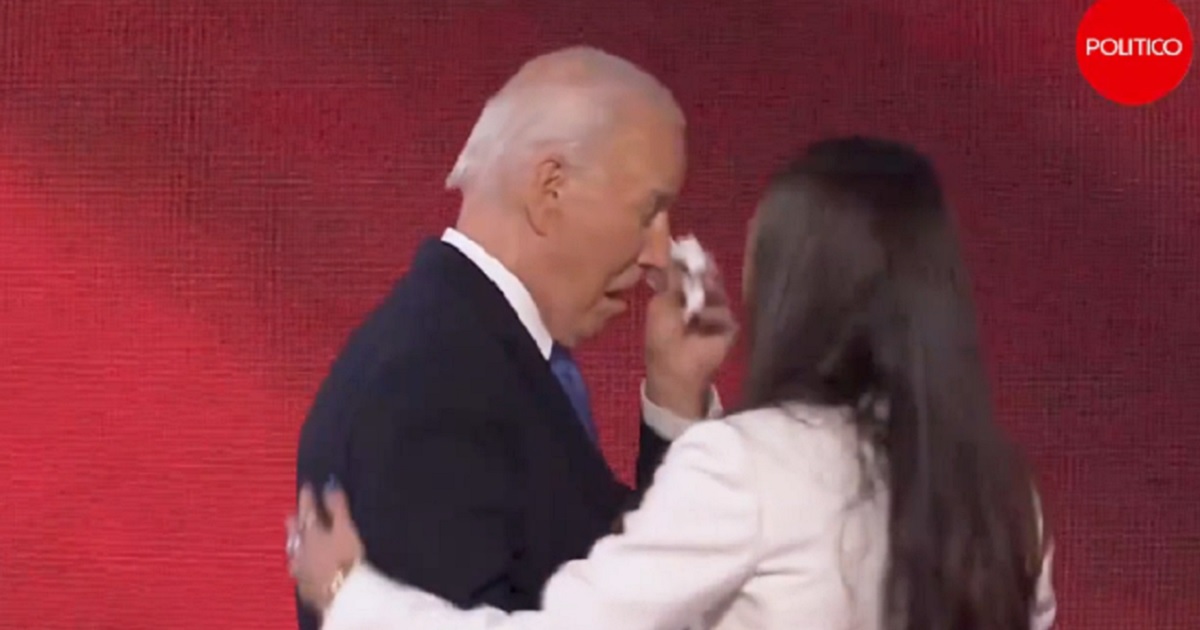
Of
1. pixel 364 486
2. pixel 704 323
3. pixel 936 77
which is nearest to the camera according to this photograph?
pixel 364 486

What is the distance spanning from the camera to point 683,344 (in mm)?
1434

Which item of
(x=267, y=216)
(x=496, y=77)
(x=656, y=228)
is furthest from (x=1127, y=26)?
(x=267, y=216)

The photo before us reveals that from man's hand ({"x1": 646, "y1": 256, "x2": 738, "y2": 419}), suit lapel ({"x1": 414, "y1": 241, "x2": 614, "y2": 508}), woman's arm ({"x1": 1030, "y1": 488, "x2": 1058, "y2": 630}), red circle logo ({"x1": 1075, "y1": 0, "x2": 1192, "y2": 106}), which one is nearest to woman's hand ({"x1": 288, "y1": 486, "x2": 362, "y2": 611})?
suit lapel ({"x1": 414, "y1": 241, "x2": 614, "y2": 508})

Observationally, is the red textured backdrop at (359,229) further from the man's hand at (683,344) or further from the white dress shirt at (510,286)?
the white dress shirt at (510,286)

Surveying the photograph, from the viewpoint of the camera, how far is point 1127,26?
1995mm

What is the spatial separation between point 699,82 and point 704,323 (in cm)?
64

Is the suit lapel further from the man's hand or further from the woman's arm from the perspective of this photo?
the woman's arm

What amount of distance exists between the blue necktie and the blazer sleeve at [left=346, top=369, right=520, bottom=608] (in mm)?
231

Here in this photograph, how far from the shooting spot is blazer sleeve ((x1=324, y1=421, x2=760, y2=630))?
3.40ft

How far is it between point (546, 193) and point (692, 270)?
18 cm

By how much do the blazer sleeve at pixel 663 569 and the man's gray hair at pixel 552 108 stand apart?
1.00 ft

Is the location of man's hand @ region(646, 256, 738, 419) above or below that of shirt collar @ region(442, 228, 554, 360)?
below

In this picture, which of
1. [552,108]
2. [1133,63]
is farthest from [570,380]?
[1133,63]

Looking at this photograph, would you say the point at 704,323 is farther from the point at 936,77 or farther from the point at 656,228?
A: the point at 936,77
